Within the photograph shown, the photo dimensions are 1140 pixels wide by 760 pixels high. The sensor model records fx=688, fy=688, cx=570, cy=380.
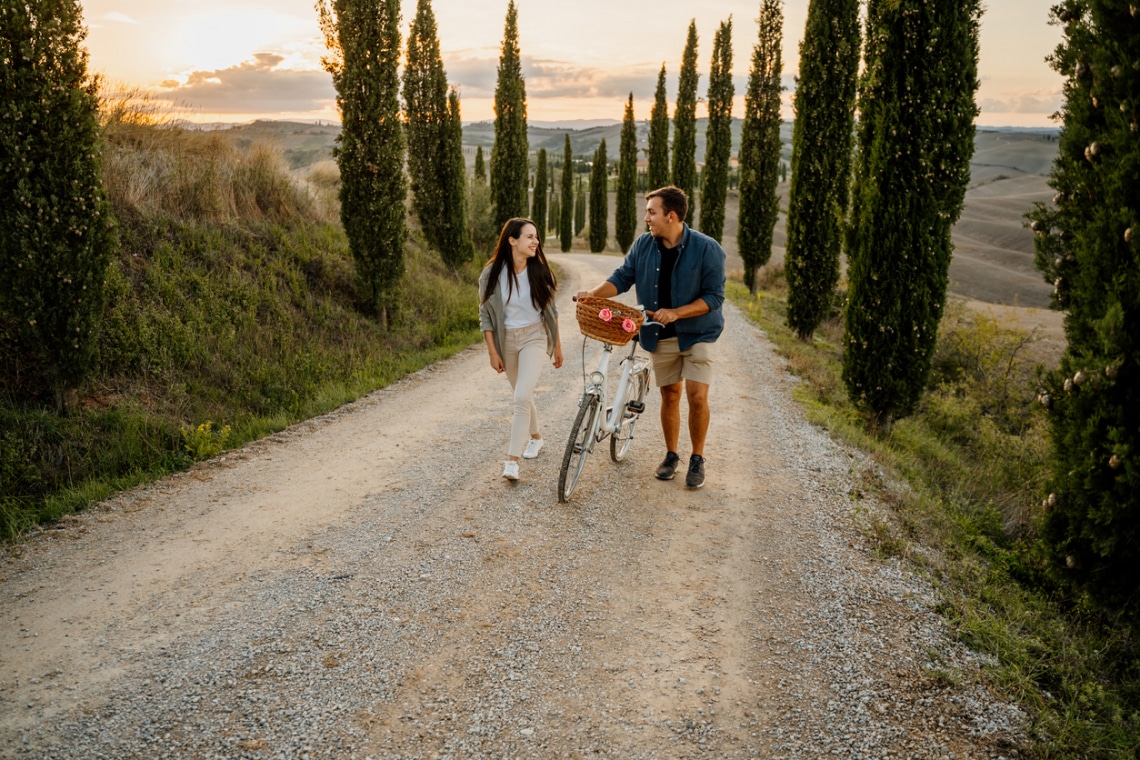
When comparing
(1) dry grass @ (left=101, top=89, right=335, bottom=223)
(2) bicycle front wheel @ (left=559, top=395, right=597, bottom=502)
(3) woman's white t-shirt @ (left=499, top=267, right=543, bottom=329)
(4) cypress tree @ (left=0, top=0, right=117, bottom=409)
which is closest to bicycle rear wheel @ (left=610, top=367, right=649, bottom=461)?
(2) bicycle front wheel @ (left=559, top=395, right=597, bottom=502)

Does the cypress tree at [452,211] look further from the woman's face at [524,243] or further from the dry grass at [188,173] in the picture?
the woman's face at [524,243]

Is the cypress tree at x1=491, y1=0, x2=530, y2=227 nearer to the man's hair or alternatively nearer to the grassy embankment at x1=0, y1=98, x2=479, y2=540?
the grassy embankment at x1=0, y1=98, x2=479, y2=540

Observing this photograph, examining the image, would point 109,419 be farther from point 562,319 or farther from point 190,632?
point 562,319

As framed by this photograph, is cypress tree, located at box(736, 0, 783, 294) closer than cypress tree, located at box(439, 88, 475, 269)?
No

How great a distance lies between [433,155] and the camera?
19.2m

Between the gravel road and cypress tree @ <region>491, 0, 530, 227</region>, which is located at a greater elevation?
cypress tree @ <region>491, 0, 530, 227</region>

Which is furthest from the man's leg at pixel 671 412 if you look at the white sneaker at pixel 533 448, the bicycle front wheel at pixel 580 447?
the white sneaker at pixel 533 448

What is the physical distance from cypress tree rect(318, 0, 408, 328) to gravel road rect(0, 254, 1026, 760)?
6.18 metres

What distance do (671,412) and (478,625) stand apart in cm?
→ 279

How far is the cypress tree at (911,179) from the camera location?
24.7ft

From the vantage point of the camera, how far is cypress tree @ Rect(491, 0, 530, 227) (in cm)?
2394

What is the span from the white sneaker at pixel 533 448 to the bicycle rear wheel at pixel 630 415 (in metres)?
0.71

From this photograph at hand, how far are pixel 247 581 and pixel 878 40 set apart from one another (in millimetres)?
8318

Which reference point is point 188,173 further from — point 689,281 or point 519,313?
point 689,281
